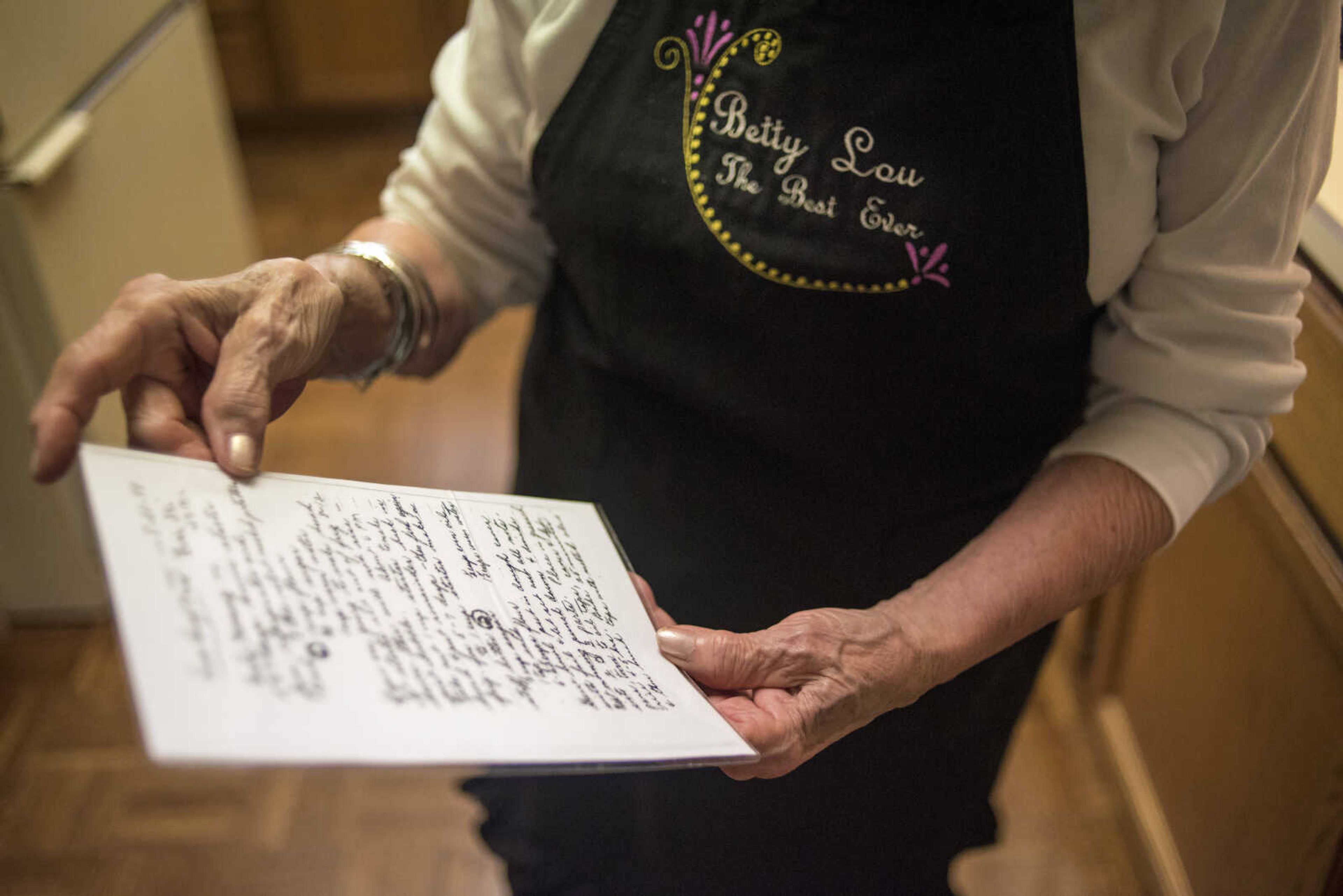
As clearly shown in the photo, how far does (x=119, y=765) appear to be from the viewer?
4.14ft

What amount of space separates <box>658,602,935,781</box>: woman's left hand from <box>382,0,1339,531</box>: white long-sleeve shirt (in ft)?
0.60

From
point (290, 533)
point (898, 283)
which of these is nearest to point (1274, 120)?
point (898, 283)

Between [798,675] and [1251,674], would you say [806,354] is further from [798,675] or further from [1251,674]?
[1251,674]

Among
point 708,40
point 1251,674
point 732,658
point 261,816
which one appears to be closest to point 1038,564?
point 732,658

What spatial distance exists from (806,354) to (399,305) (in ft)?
0.87

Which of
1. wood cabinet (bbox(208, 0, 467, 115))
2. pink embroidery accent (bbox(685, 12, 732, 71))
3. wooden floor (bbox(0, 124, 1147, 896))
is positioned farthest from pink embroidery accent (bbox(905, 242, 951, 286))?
wood cabinet (bbox(208, 0, 467, 115))

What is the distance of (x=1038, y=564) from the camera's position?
1.83 ft

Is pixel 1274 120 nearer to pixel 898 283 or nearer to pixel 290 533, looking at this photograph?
pixel 898 283

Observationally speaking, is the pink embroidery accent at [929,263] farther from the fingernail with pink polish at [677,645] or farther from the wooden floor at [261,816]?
the wooden floor at [261,816]

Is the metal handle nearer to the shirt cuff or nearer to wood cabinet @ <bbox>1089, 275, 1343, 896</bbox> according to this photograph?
the shirt cuff

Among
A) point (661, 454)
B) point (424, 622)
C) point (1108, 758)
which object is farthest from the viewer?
point (1108, 758)

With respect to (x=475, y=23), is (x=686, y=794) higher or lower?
lower

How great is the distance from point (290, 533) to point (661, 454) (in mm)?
268

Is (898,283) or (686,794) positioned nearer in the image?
(898,283)
